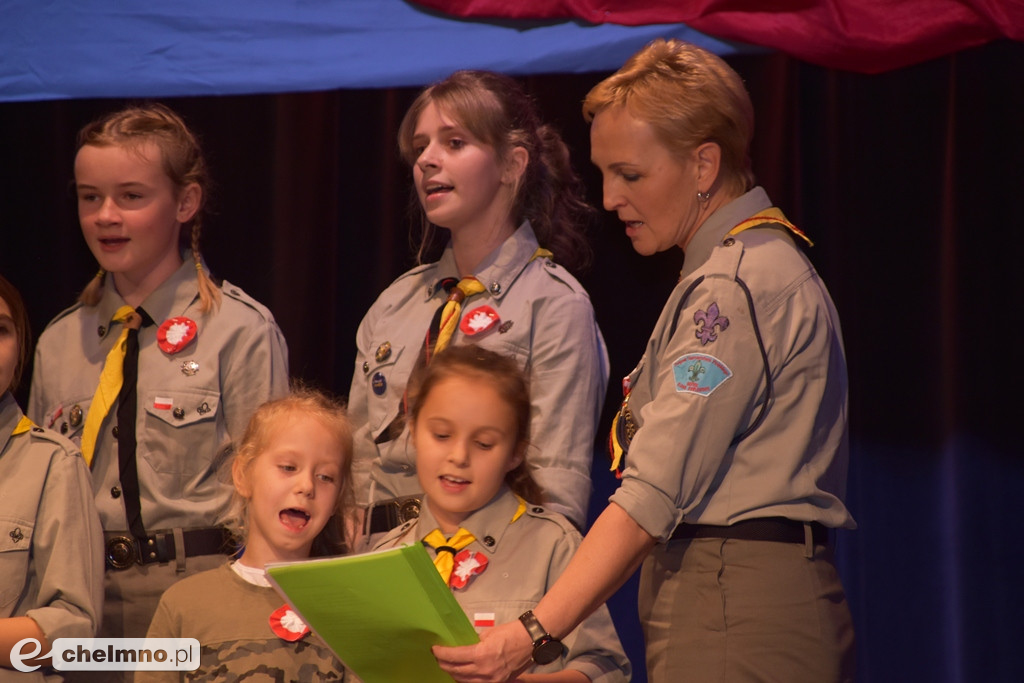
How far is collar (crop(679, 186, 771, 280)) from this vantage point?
2.01 meters

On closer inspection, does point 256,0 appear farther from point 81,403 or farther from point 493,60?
point 81,403

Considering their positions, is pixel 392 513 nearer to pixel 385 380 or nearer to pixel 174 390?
pixel 385 380

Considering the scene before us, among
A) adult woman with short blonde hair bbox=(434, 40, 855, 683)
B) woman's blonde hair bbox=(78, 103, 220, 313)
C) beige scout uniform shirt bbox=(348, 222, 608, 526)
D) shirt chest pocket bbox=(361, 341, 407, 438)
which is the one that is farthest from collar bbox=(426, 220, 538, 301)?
adult woman with short blonde hair bbox=(434, 40, 855, 683)

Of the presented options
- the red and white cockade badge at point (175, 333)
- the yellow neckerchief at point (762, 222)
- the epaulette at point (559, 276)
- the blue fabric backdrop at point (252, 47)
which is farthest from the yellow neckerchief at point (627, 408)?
the blue fabric backdrop at point (252, 47)

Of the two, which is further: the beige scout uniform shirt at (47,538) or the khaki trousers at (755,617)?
the beige scout uniform shirt at (47,538)

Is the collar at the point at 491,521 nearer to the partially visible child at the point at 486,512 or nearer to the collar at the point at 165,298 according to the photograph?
the partially visible child at the point at 486,512

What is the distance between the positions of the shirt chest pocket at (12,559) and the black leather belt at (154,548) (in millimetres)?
300

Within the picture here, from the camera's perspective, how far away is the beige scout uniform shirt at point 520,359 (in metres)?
2.46

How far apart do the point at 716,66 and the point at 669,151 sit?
17 centimetres

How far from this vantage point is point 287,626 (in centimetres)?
216

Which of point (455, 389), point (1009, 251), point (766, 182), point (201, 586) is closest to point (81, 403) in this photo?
point (201, 586)

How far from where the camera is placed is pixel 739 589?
180 cm

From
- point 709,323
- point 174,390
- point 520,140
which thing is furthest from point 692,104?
point 174,390

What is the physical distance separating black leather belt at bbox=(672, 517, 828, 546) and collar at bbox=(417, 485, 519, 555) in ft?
1.55
